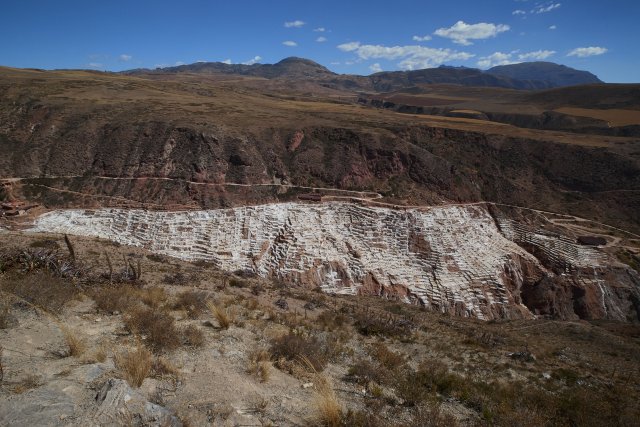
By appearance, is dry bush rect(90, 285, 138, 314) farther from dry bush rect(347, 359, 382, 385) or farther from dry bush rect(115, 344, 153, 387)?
dry bush rect(347, 359, 382, 385)

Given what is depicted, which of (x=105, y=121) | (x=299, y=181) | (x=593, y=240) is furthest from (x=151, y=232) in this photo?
(x=593, y=240)

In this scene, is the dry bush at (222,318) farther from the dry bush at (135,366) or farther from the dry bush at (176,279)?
the dry bush at (176,279)

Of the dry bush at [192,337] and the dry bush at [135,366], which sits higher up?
the dry bush at [135,366]

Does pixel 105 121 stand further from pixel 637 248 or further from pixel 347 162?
pixel 637 248

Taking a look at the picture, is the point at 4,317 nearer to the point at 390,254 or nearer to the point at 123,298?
the point at 123,298

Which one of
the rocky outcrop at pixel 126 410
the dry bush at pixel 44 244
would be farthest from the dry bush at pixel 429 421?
the dry bush at pixel 44 244
